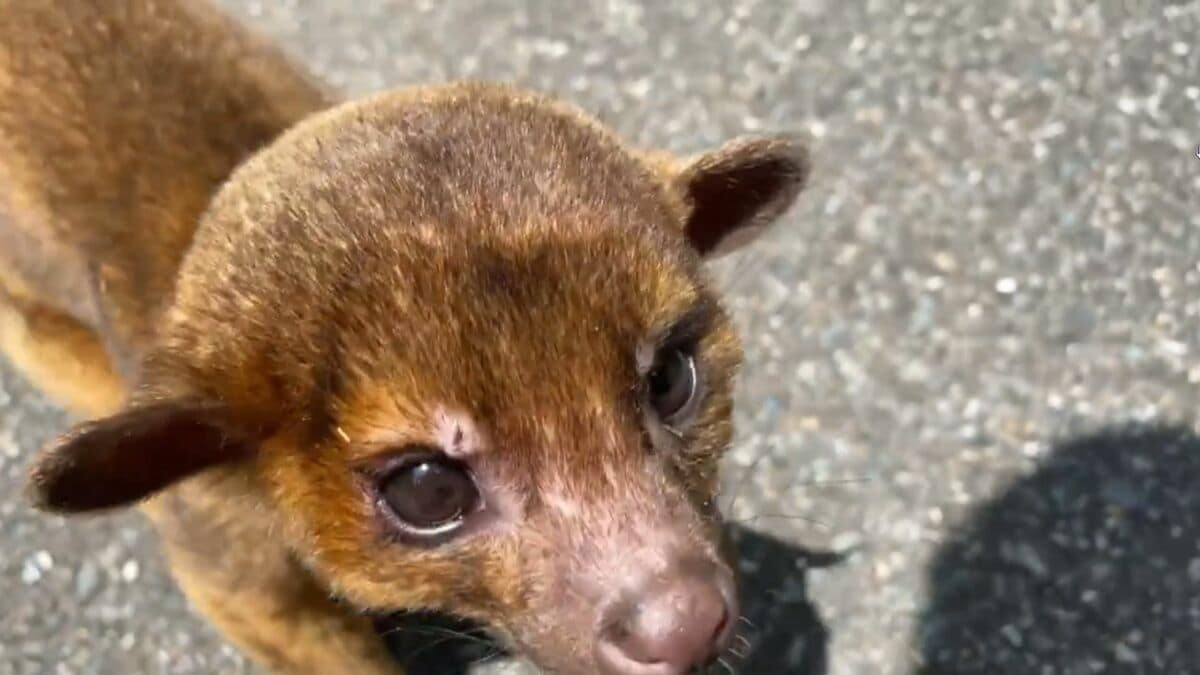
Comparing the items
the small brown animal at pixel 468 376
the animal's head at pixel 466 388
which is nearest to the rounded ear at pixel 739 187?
the small brown animal at pixel 468 376

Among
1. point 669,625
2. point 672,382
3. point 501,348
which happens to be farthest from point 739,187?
point 669,625

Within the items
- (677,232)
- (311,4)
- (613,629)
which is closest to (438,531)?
(613,629)

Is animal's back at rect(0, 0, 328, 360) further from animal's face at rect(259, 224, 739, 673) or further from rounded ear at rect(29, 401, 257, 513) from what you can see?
animal's face at rect(259, 224, 739, 673)

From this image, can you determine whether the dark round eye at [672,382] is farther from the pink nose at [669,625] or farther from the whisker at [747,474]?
the whisker at [747,474]

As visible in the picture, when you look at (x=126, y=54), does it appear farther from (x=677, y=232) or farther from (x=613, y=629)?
(x=613, y=629)

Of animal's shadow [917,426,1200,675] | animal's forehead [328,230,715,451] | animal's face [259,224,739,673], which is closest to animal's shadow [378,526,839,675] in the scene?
animal's shadow [917,426,1200,675]

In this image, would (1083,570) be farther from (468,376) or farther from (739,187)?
(468,376)

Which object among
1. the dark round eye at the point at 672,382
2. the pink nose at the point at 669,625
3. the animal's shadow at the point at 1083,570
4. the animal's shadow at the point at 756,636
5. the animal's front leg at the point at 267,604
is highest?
the dark round eye at the point at 672,382
